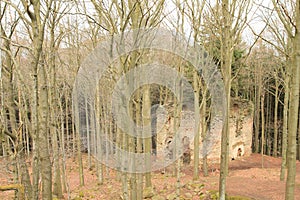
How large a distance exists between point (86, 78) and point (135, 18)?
5.98 metres

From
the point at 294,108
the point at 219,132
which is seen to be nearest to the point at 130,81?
the point at 294,108

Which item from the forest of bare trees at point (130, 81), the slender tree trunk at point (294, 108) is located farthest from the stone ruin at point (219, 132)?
the slender tree trunk at point (294, 108)

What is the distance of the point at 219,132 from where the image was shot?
1312 centimetres

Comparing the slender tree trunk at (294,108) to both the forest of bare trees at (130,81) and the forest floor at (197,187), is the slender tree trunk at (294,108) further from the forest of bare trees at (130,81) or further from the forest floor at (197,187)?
the forest floor at (197,187)

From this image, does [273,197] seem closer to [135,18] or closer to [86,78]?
[135,18]

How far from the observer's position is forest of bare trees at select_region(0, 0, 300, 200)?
3.48 meters

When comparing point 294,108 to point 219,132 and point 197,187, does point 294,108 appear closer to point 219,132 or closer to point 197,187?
point 197,187

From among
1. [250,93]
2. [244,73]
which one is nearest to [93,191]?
[244,73]

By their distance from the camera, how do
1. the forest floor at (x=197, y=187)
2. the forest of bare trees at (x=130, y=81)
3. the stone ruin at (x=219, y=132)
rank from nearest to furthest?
the forest of bare trees at (x=130, y=81) → the forest floor at (x=197, y=187) → the stone ruin at (x=219, y=132)

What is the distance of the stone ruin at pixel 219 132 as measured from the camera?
42.1ft

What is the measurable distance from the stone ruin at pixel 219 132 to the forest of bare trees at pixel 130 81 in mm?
165

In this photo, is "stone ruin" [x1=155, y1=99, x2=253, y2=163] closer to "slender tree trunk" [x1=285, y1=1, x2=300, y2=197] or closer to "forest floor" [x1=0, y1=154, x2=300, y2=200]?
"forest floor" [x1=0, y1=154, x2=300, y2=200]

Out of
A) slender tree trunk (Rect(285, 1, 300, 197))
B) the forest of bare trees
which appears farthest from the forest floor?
slender tree trunk (Rect(285, 1, 300, 197))

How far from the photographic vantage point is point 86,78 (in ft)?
33.2
